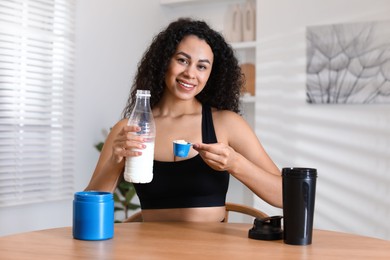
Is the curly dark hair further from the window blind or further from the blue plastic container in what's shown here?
the window blind

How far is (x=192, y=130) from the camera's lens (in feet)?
7.61

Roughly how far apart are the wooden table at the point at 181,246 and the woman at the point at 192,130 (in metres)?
0.36

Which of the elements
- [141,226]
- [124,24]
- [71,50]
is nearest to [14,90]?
[71,50]

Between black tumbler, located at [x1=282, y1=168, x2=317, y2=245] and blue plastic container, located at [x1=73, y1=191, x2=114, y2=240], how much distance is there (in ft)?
1.69

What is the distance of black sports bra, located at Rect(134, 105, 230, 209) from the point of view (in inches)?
85.1

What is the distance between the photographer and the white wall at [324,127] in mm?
3676

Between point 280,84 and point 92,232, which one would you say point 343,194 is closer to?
point 280,84

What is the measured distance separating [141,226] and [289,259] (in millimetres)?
609

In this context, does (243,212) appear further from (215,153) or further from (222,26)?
(222,26)

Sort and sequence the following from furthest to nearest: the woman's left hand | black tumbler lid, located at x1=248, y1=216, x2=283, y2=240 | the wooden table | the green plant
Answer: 1. the green plant
2. the woman's left hand
3. black tumbler lid, located at x1=248, y1=216, x2=283, y2=240
4. the wooden table

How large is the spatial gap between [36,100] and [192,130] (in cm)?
154

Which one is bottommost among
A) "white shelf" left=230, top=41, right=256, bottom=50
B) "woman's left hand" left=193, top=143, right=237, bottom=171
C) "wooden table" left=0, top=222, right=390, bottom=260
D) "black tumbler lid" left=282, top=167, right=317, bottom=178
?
"wooden table" left=0, top=222, right=390, bottom=260

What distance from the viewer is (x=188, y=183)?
2.16 metres

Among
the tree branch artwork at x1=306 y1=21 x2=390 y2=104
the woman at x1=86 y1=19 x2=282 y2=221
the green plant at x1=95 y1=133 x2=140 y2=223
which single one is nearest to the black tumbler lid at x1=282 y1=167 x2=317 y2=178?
the woman at x1=86 y1=19 x2=282 y2=221
